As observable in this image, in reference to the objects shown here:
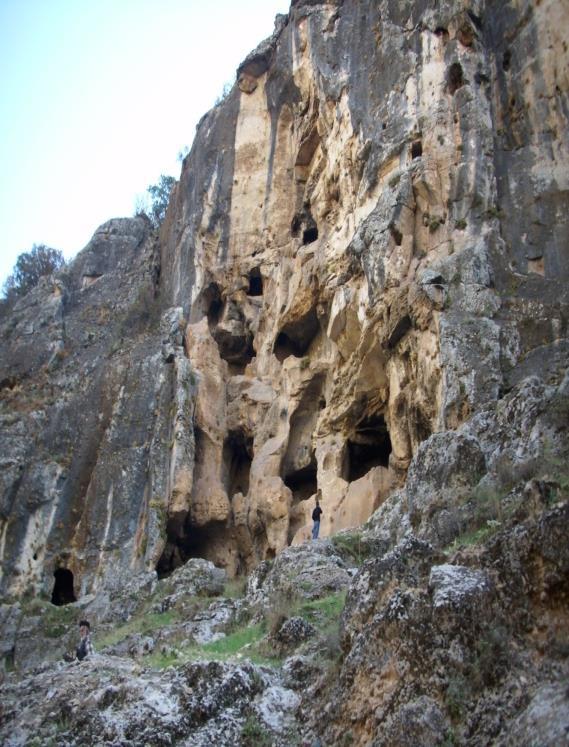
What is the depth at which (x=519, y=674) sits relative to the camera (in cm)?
725

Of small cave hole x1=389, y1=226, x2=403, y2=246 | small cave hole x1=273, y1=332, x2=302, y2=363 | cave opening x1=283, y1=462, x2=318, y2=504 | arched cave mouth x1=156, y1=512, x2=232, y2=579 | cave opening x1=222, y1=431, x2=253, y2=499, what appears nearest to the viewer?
small cave hole x1=389, y1=226, x2=403, y2=246

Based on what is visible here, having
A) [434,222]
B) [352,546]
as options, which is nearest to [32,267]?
[434,222]

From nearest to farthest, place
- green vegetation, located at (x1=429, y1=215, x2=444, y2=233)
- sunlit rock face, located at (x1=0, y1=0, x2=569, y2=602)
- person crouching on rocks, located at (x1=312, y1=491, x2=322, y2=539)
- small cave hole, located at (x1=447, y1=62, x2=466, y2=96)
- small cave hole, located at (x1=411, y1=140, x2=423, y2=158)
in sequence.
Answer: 1. sunlit rock face, located at (x1=0, y1=0, x2=569, y2=602)
2. person crouching on rocks, located at (x1=312, y1=491, x2=322, y2=539)
3. green vegetation, located at (x1=429, y1=215, x2=444, y2=233)
4. small cave hole, located at (x1=411, y1=140, x2=423, y2=158)
5. small cave hole, located at (x1=447, y1=62, x2=466, y2=96)

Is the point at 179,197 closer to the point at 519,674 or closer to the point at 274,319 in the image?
the point at 274,319

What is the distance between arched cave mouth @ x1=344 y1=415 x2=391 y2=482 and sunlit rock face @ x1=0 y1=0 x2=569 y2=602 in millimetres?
79

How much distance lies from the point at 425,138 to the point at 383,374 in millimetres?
5696

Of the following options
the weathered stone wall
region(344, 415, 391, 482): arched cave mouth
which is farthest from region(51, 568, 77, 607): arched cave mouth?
region(344, 415, 391, 482): arched cave mouth

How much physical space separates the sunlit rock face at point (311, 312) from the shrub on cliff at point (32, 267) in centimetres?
1377

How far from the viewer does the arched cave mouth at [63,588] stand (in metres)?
24.6

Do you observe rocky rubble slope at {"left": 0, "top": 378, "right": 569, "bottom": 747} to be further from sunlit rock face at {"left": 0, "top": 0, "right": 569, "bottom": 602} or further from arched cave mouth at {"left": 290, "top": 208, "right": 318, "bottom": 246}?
arched cave mouth at {"left": 290, "top": 208, "right": 318, "bottom": 246}

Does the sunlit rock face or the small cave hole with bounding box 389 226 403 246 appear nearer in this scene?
the sunlit rock face

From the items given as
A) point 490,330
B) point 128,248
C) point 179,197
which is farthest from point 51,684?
point 128,248

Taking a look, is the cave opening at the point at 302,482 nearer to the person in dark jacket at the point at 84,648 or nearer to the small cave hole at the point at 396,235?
the small cave hole at the point at 396,235

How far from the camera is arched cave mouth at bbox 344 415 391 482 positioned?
23188 millimetres
